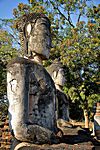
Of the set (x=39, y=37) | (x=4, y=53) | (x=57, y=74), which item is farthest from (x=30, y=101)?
(x=4, y=53)

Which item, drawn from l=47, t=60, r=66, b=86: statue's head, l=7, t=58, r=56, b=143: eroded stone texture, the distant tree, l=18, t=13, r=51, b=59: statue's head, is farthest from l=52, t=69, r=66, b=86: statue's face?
the distant tree

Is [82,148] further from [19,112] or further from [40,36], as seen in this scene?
[40,36]

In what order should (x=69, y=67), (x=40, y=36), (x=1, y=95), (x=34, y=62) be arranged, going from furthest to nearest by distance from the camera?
(x=1, y=95), (x=69, y=67), (x=40, y=36), (x=34, y=62)

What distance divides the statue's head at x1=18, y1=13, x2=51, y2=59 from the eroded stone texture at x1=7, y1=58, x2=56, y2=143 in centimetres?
28

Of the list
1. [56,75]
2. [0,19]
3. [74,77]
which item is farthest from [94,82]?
[56,75]

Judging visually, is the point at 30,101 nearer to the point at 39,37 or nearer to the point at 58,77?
the point at 39,37

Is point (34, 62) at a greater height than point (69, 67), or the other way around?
point (69, 67)

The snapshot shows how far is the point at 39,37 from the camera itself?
152 inches

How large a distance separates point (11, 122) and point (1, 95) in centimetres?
1882

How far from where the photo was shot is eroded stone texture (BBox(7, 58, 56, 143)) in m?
3.20

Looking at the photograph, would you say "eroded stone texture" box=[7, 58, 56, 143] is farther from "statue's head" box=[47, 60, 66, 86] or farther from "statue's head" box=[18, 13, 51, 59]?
"statue's head" box=[47, 60, 66, 86]

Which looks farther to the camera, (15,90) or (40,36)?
(40,36)

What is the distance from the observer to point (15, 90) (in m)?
3.31

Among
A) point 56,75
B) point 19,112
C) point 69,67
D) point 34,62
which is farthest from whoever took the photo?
point 69,67
